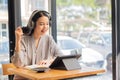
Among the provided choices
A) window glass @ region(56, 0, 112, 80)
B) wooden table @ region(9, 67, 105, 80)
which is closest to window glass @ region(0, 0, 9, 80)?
window glass @ region(56, 0, 112, 80)

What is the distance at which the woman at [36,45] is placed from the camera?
2.34 meters

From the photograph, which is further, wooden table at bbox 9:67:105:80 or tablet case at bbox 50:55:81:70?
A: tablet case at bbox 50:55:81:70

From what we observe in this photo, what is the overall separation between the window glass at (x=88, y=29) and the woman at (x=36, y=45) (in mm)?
823

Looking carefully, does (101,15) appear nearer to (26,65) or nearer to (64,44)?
(64,44)

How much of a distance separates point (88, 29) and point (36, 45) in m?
1.15

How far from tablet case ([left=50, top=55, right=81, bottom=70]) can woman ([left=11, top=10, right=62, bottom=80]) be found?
19 cm

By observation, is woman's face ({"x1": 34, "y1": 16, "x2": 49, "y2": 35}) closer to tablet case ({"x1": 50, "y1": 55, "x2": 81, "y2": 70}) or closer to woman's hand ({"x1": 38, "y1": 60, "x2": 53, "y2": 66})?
woman's hand ({"x1": 38, "y1": 60, "x2": 53, "y2": 66})

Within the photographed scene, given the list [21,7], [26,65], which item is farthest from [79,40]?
[26,65]

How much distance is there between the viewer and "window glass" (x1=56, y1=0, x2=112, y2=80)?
10.1ft

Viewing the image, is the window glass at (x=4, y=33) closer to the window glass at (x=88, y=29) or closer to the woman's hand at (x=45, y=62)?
the window glass at (x=88, y=29)

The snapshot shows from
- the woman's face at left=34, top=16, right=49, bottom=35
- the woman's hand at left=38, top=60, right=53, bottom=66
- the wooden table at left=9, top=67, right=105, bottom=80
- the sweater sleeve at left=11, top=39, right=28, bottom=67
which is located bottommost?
the wooden table at left=9, top=67, right=105, bottom=80

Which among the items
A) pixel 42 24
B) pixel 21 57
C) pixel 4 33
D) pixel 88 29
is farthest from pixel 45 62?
pixel 4 33

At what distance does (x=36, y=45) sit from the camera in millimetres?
2486

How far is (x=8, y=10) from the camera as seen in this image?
3822mm
